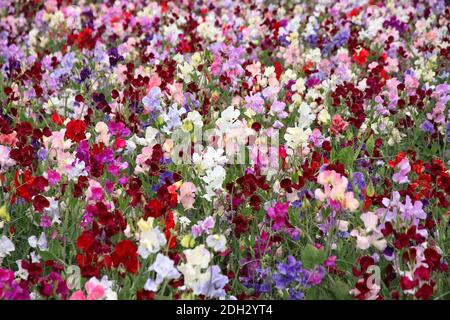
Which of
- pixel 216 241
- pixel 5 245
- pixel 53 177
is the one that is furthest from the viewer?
pixel 53 177

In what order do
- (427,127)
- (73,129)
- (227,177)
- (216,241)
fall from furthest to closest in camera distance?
(427,127)
(227,177)
(73,129)
(216,241)

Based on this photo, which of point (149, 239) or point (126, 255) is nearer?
point (126, 255)

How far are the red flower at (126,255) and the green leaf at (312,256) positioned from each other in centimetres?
63

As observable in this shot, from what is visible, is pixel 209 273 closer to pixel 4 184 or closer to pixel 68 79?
pixel 4 184

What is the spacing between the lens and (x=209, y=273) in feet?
7.63

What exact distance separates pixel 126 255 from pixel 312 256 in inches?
27.6

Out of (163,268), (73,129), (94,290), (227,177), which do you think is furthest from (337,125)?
(94,290)

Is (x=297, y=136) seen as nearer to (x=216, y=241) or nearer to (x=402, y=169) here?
(x=402, y=169)

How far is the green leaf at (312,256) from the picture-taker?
2.58 meters

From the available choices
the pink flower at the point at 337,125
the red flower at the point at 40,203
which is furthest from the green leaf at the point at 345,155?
the red flower at the point at 40,203

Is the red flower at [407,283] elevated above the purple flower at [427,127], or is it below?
below

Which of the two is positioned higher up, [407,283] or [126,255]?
[126,255]

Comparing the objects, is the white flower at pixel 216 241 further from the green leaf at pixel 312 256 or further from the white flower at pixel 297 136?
the white flower at pixel 297 136

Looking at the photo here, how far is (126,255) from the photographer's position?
2336 millimetres
